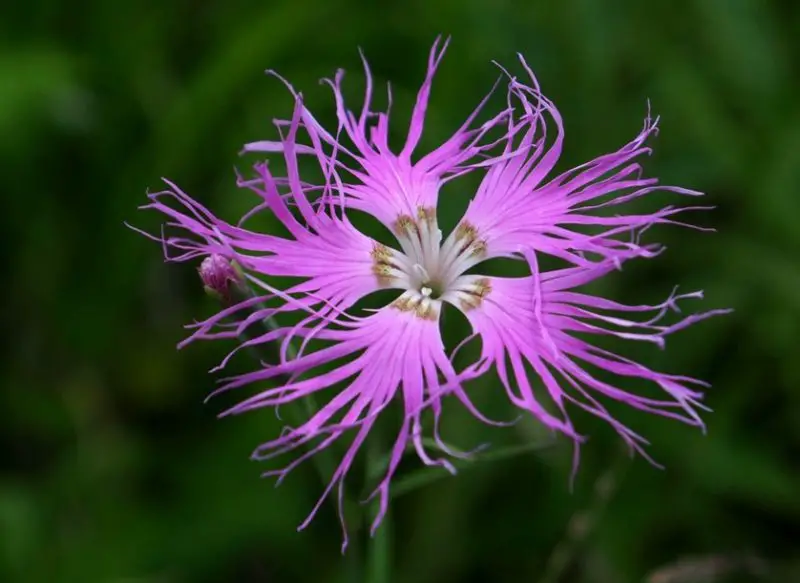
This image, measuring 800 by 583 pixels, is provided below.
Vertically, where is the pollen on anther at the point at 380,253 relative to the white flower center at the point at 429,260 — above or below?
above

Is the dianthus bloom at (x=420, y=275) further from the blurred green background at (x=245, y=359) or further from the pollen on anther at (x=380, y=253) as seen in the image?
the blurred green background at (x=245, y=359)

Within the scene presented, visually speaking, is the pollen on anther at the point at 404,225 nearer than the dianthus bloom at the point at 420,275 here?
No

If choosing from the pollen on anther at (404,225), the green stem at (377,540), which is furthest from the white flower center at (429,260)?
the green stem at (377,540)

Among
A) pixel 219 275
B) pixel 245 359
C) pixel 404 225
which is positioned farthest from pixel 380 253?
pixel 245 359

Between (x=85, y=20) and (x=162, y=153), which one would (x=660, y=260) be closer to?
(x=162, y=153)

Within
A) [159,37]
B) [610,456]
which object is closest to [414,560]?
[610,456]

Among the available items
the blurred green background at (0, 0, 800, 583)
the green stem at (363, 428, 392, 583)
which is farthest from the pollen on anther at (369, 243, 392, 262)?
the blurred green background at (0, 0, 800, 583)

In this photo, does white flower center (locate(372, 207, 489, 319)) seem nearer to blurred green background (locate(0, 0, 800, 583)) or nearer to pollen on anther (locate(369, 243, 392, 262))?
pollen on anther (locate(369, 243, 392, 262))
